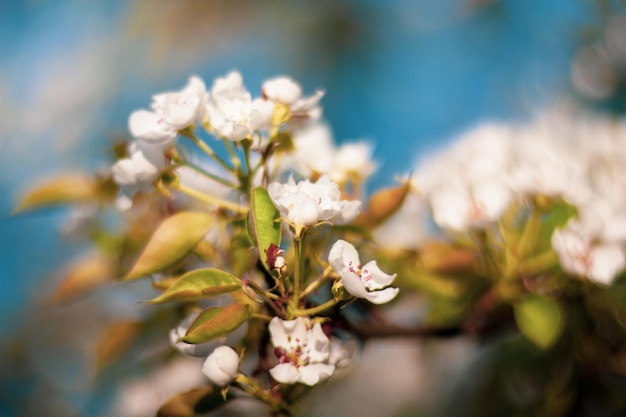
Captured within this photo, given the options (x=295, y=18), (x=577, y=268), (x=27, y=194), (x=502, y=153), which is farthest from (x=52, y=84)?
(x=577, y=268)

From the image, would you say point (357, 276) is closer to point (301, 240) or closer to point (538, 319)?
point (301, 240)

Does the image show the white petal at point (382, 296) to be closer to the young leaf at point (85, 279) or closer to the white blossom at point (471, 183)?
the white blossom at point (471, 183)

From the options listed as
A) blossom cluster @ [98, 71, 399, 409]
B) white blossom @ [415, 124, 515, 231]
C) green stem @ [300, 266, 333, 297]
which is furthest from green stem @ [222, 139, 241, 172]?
white blossom @ [415, 124, 515, 231]

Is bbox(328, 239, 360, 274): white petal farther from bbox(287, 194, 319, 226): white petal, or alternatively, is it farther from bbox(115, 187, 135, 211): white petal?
bbox(115, 187, 135, 211): white petal

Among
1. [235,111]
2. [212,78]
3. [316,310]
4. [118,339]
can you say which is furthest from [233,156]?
[212,78]

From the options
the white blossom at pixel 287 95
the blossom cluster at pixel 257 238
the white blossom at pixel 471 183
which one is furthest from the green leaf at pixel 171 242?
the white blossom at pixel 471 183

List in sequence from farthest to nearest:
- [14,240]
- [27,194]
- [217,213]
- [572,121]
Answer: [14,240] < [572,121] < [27,194] < [217,213]

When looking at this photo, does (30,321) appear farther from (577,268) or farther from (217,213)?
(577,268)
